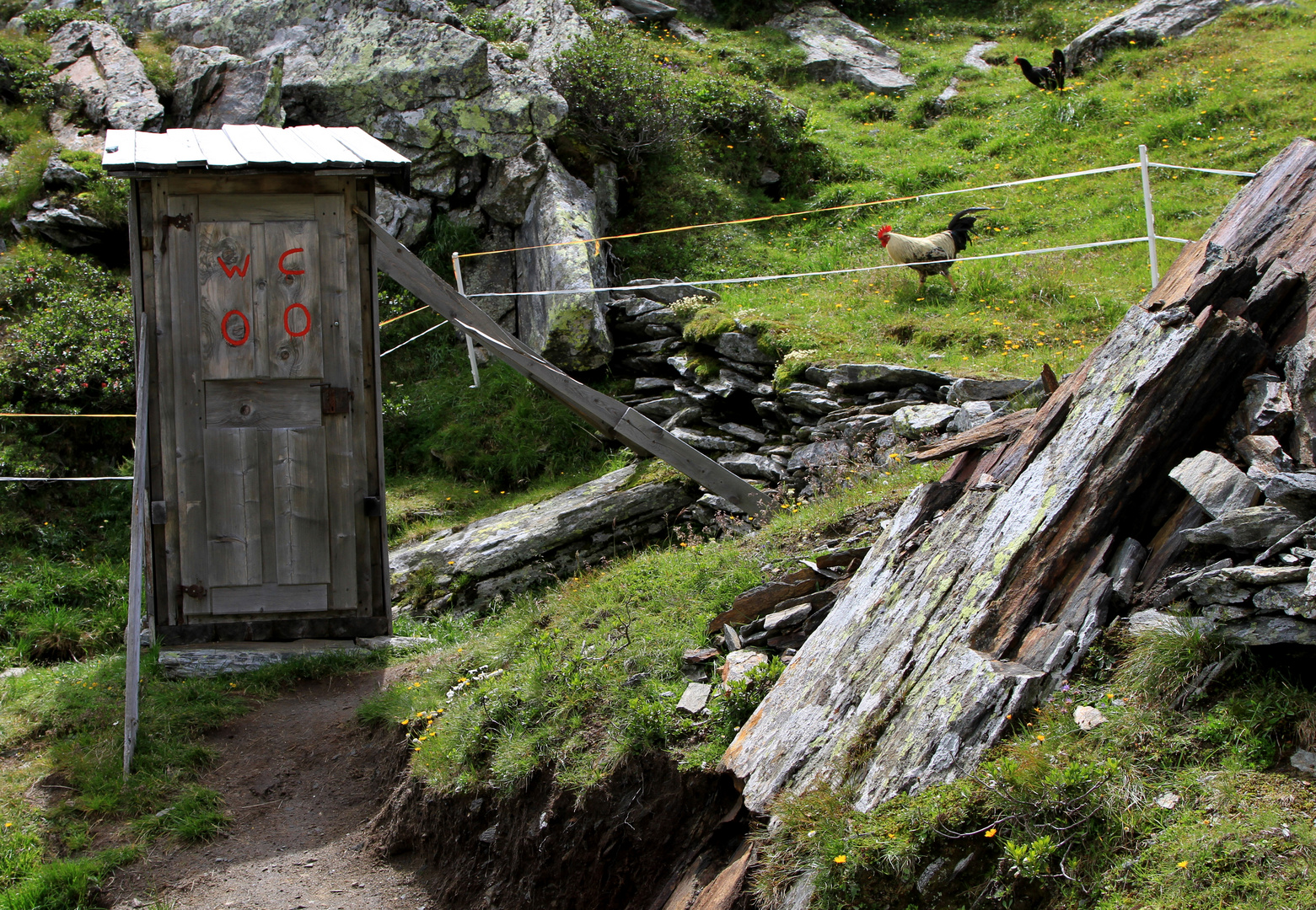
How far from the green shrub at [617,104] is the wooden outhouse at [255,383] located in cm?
662

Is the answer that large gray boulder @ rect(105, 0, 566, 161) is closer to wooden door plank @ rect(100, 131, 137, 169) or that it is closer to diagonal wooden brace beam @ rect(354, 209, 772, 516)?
diagonal wooden brace beam @ rect(354, 209, 772, 516)

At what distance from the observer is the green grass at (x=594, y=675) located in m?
4.49

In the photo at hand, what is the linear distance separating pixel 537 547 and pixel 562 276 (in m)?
3.75

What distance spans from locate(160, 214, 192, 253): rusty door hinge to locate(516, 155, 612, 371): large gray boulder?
420 centimetres

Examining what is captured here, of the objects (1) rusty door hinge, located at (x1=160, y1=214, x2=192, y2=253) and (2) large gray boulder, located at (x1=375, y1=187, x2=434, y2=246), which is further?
(2) large gray boulder, located at (x1=375, y1=187, x2=434, y2=246)

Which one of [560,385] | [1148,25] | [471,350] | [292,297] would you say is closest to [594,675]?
[560,385]

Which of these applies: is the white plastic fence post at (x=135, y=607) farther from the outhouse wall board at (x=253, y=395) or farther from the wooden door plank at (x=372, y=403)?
the wooden door plank at (x=372, y=403)

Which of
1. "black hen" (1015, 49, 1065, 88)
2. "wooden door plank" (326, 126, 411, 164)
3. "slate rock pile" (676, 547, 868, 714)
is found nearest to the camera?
"slate rock pile" (676, 547, 868, 714)

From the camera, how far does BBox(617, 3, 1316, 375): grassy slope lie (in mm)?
9109

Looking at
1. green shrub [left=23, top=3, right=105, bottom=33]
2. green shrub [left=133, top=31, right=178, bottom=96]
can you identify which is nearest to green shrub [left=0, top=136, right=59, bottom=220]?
green shrub [left=133, top=31, right=178, bottom=96]

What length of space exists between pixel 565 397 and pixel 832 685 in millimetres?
4331

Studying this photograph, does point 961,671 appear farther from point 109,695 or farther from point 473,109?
point 473,109

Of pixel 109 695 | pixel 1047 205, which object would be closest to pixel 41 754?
pixel 109 695

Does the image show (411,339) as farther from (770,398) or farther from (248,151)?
(770,398)
